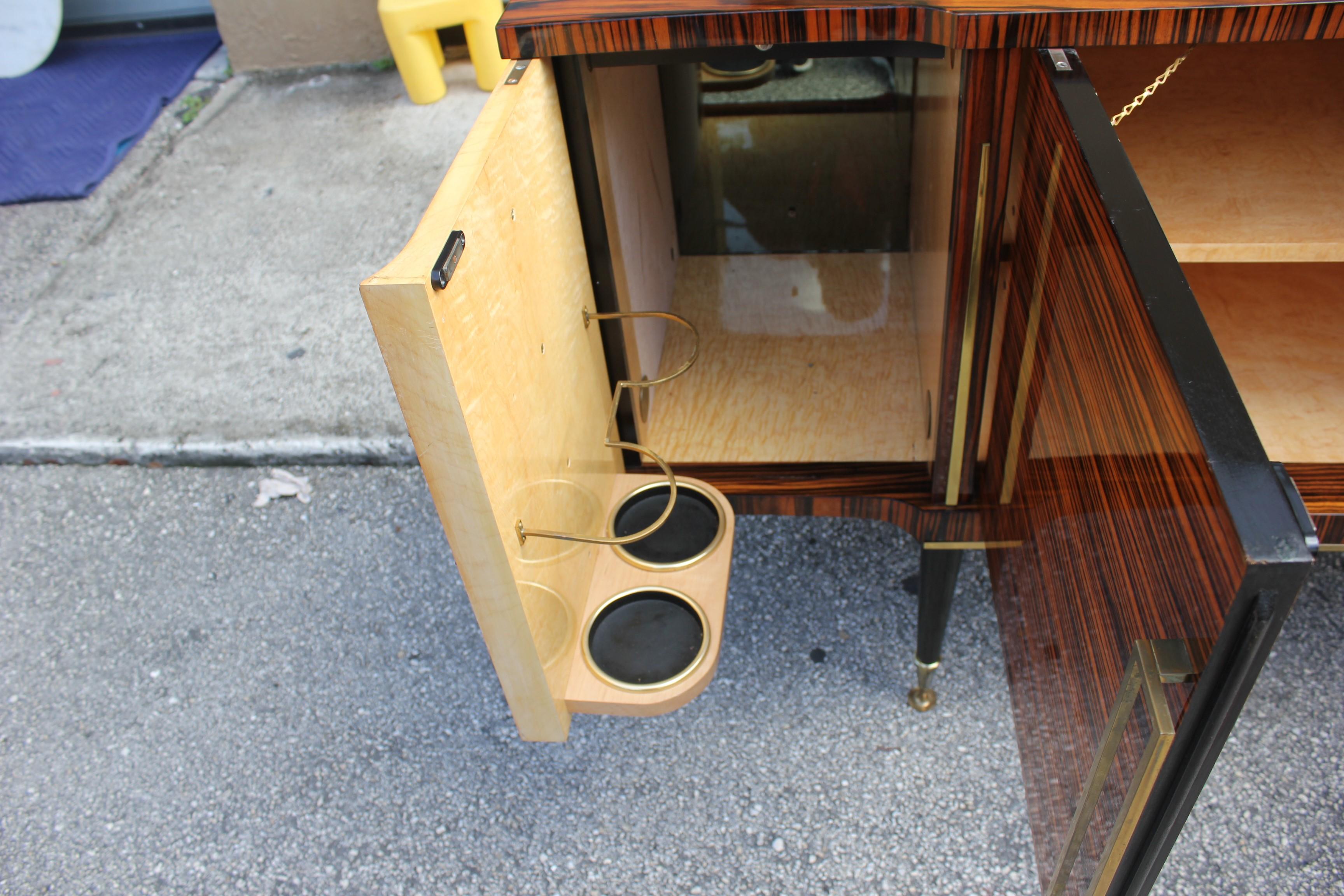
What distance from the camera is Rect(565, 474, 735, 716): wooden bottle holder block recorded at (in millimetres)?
987

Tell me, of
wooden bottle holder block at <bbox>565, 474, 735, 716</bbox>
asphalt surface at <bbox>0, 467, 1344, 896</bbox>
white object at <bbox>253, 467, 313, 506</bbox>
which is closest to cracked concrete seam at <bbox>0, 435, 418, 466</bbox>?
white object at <bbox>253, 467, 313, 506</bbox>

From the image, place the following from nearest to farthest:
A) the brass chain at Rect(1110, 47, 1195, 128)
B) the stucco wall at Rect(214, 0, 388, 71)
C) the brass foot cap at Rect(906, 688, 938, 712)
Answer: the brass chain at Rect(1110, 47, 1195, 128), the brass foot cap at Rect(906, 688, 938, 712), the stucco wall at Rect(214, 0, 388, 71)

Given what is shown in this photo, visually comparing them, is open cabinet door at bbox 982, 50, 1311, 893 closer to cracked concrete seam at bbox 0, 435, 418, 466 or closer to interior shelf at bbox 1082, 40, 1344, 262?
interior shelf at bbox 1082, 40, 1344, 262

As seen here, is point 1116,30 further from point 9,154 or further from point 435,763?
point 9,154

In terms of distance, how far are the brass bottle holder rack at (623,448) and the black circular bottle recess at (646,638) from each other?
0.26 ft

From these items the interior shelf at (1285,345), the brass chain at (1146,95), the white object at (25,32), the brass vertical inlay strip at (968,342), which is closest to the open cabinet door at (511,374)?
the brass vertical inlay strip at (968,342)

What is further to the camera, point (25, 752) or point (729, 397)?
point (25, 752)

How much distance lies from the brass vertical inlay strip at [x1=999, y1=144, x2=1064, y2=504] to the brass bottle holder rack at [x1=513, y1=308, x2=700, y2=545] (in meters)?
0.33

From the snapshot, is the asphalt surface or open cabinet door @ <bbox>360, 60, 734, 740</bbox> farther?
the asphalt surface

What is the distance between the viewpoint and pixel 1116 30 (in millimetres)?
728

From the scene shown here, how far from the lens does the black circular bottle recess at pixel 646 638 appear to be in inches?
40.0

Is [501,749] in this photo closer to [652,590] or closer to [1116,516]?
[652,590]

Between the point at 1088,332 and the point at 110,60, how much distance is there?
3.73 m

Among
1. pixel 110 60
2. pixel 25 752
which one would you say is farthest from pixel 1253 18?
pixel 110 60
